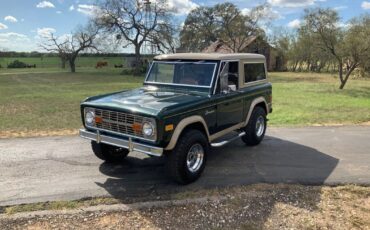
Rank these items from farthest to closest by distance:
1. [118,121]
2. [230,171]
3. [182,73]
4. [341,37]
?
Answer: 1. [341,37]
2. [182,73]
3. [230,171]
4. [118,121]

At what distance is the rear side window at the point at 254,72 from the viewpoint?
7.01 metres

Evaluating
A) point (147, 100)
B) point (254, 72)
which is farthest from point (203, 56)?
point (254, 72)

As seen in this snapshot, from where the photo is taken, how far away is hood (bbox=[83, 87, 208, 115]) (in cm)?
498

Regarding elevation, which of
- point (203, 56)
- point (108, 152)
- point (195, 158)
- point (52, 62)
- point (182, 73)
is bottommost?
point (108, 152)

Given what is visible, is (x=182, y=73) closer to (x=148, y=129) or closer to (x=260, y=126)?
(x=148, y=129)

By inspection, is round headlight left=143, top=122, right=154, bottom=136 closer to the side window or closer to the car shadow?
the car shadow

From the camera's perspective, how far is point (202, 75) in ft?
20.0

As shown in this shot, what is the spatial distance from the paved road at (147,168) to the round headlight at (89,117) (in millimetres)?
898

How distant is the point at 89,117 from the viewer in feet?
18.3

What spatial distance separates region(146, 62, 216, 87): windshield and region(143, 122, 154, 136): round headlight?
5.06 feet

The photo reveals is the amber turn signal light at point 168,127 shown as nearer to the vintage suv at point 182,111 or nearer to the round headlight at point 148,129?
the vintage suv at point 182,111

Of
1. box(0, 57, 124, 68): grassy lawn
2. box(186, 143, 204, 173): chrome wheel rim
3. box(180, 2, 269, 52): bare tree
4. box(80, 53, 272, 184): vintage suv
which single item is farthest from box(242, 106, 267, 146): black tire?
box(0, 57, 124, 68): grassy lawn

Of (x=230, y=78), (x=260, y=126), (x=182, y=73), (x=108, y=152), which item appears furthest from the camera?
(x=260, y=126)

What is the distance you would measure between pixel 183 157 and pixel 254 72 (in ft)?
10.3
